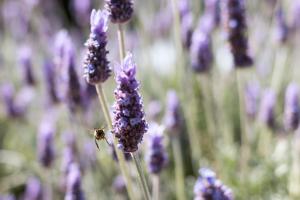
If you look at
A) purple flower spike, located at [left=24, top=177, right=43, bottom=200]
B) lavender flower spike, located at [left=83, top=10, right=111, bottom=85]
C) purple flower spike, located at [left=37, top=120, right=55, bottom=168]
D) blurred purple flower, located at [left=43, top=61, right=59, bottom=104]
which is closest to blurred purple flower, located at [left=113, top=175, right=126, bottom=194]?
purple flower spike, located at [left=37, top=120, right=55, bottom=168]

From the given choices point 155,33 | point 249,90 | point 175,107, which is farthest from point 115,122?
point 155,33

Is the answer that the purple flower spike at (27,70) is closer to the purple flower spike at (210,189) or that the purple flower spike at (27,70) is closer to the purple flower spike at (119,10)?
the purple flower spike at (119,10)

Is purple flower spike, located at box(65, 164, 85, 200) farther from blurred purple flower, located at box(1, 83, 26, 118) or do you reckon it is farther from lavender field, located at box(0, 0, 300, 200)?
blurred purple flower, located at box(1, 83, 26, 118)

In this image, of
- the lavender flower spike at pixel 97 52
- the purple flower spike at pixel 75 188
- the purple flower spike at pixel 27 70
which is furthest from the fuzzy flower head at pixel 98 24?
the purple flower spike at pixel 27 70

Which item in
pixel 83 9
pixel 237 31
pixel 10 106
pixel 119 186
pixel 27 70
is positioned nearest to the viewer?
pixel 237 31

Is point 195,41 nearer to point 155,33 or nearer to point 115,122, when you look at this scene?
point 115,122

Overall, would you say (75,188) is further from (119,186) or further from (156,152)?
(119,186)

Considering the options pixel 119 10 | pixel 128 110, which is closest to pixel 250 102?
pixel 119 10
